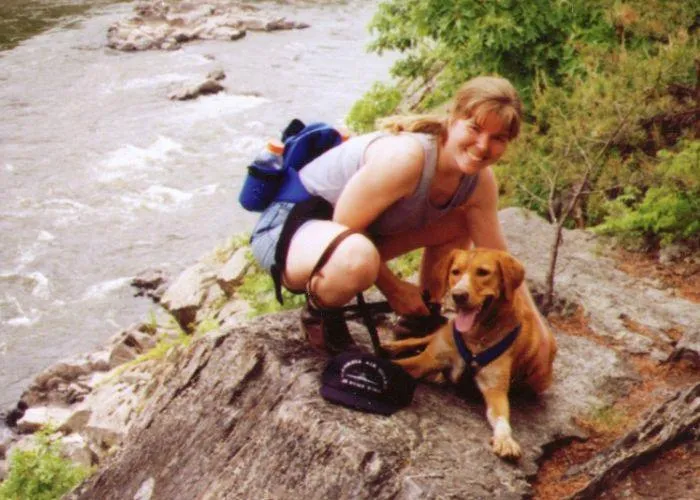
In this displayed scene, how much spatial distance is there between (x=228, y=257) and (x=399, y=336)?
746cm

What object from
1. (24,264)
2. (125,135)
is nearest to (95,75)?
(125,135)

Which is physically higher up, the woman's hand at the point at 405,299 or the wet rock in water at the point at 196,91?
the woman's hand at the point at 405,299

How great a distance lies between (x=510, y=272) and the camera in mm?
3633

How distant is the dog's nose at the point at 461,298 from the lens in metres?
3.59

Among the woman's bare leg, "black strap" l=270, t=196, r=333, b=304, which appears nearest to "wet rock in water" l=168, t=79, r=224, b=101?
"black strap" l=270, t=196, r=333, b=304

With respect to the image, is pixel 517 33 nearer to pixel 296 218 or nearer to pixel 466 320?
pixel 296 218

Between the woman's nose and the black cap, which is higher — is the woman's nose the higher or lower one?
the higher one

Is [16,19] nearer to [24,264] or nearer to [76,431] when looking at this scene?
[24,264]

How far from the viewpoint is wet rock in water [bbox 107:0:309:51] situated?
1051 inches

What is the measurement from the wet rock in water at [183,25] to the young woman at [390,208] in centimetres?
2365

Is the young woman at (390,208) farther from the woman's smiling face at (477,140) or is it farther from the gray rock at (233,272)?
the gray rock at (233,272)

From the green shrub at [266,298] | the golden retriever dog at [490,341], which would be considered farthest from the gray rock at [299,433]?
the green shrub at [266,298]

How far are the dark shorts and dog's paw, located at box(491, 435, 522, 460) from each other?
4.28ft

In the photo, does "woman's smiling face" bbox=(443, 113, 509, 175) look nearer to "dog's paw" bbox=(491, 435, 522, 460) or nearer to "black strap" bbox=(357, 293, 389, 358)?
"black strap" bbox=(357, 293, 389, 358)
